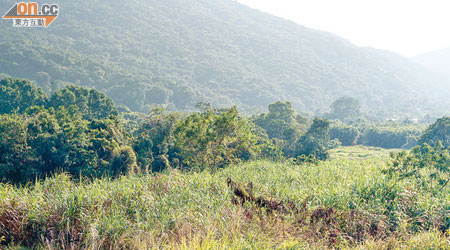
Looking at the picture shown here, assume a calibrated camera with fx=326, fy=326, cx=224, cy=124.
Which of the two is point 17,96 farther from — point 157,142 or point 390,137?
point 390,137

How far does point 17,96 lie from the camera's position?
3284 cm

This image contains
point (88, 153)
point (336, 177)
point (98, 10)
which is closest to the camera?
point (336, 177)

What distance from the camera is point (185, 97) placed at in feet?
406

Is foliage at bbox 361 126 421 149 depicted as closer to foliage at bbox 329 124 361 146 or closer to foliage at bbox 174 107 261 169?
foliage at bbox 329 124 361 146

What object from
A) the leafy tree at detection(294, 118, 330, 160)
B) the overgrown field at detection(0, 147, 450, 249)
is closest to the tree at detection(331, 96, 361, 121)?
the leafy tree at detection(294, 118, 330, 160)

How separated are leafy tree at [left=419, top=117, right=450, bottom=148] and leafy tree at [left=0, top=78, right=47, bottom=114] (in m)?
39.6

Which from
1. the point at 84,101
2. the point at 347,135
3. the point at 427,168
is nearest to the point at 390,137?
the point at 347,135

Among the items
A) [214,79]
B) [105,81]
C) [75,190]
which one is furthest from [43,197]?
[214,79]

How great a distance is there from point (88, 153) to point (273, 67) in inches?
7116

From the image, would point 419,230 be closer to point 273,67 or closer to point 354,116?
point 354,116

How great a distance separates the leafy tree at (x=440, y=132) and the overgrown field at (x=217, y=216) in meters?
27.2

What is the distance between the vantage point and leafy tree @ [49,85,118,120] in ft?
104

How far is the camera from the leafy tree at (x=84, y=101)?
104 ft

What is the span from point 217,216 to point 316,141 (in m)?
27.3
